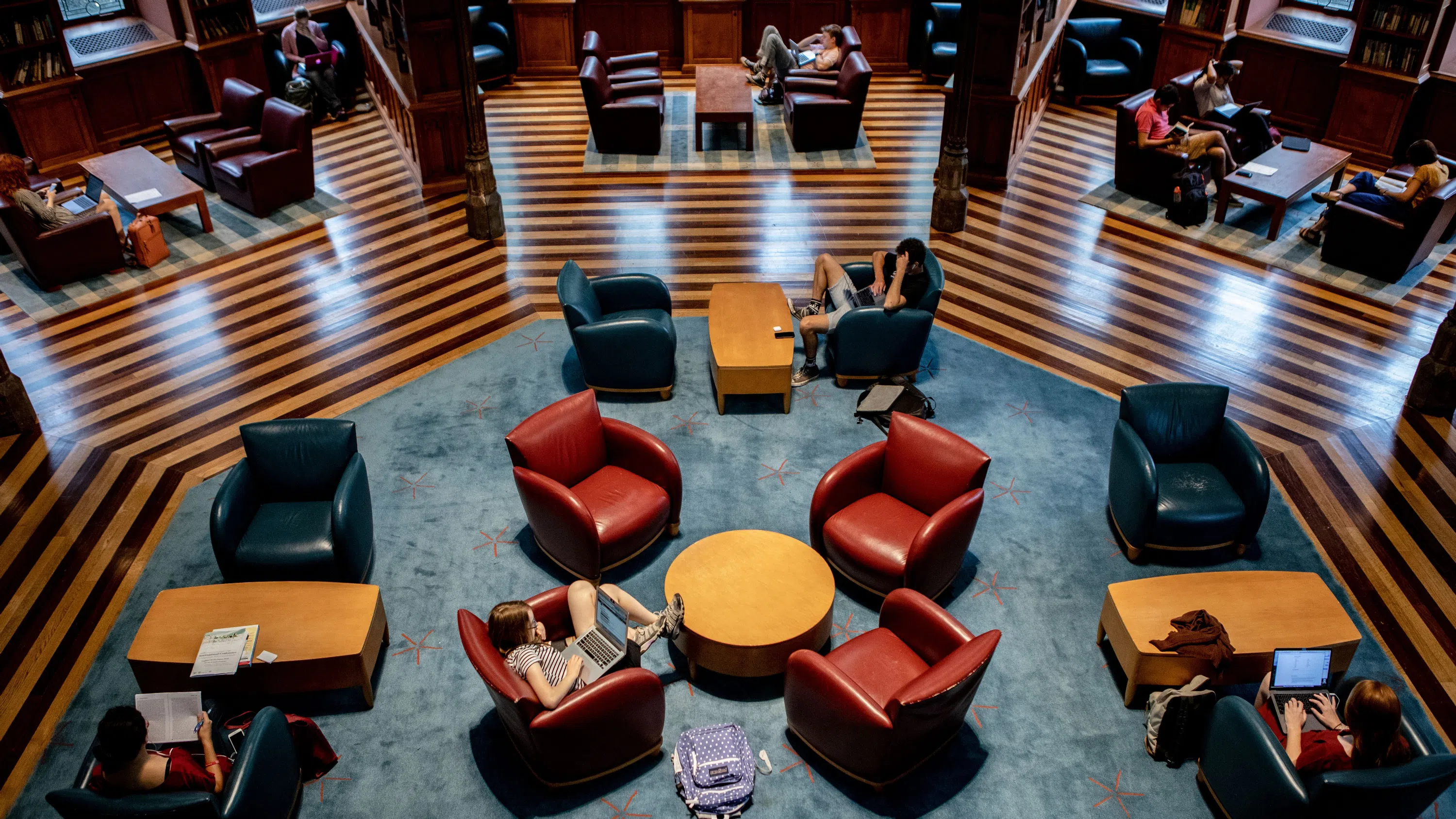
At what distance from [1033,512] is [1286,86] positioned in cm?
784

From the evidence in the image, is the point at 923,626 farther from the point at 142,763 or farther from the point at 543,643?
the point at 142,763

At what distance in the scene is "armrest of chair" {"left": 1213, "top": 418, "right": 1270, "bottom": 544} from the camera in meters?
5.61

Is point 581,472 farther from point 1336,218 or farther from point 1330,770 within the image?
point 1336,218

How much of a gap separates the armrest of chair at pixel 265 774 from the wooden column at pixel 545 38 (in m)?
10.6

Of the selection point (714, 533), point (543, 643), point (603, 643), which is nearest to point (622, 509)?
point (714, 533)

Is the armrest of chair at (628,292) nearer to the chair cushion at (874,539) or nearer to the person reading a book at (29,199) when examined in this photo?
the chair cushion at (874,539)

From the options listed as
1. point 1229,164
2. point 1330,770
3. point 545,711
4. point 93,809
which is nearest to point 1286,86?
point 1229,164

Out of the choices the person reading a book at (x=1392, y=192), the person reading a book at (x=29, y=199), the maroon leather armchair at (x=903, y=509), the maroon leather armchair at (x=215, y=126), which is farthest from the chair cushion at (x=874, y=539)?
the maroon leather armchair at (x=215, y=126)

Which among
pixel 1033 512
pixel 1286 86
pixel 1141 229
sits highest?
pixel 1286 86

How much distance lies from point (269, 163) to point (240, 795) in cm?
720

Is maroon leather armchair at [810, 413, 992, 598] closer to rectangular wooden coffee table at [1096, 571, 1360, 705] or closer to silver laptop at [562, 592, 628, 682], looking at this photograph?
rectangular wooden coffee table at [1096, 571, 1360, 705]

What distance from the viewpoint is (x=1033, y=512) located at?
20.5 ft

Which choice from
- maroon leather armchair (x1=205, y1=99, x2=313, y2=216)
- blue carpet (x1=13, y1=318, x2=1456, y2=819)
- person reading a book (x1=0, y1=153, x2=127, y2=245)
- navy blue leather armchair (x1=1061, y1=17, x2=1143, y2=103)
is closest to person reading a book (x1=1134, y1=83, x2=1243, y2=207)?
navy blue leather armchair (x1=1061, y1=17, x2=1143, y2=103)

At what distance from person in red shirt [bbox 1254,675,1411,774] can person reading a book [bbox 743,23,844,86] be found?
8.96m
